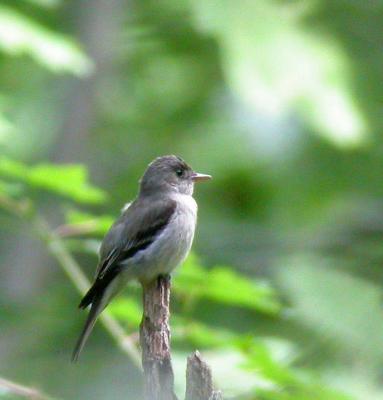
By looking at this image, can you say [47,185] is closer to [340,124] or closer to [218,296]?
[218,296]

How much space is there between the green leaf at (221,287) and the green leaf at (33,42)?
1836 millimetres

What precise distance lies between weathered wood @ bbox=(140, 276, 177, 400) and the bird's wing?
340mm

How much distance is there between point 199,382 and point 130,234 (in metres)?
2.55

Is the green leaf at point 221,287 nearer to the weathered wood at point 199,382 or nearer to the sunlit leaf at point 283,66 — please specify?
the weathered wood at point 199,382

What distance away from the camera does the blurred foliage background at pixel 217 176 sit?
5730 millimetres

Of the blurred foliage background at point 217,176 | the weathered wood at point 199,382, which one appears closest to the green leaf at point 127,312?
the blurred foliage background at point 217,176

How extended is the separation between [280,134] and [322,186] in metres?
1.49

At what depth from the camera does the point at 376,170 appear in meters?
10.6

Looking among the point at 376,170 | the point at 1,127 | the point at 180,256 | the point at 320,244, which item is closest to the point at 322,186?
the point at 376,170

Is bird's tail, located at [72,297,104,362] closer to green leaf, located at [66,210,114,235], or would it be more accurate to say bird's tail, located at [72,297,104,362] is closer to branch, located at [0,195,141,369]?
branch, located at [0,195,141,369]

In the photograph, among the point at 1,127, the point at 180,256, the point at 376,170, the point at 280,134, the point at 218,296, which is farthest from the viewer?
the point at 376,170

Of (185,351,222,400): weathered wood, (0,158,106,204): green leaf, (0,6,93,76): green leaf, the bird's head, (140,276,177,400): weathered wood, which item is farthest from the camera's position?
the bird's head

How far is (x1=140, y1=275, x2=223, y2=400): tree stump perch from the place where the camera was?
14.0 ft

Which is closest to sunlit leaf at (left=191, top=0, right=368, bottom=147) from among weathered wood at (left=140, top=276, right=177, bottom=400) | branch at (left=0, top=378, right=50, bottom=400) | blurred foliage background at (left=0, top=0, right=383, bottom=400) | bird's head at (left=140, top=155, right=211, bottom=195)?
blurred foliage background at (left=0, top=0, right=383, bottom=400)
